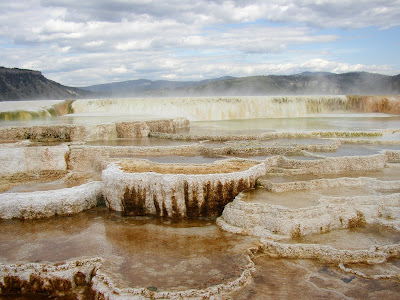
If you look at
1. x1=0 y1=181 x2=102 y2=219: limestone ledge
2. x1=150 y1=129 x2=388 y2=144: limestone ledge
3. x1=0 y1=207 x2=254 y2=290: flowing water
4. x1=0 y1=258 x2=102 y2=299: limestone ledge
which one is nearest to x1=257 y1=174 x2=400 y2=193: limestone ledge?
x1=0 y1=207 x2=254 y2=290: flowing water

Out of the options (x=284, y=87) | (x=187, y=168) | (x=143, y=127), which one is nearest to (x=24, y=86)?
A: (x=143, y=127)

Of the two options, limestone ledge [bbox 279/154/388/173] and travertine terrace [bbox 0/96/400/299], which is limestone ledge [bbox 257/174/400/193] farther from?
limestone ledge [bbox 279/154/388/173]

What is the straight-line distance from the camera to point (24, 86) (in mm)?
46250

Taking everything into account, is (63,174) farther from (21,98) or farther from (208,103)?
(21,98)

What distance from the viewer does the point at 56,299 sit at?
723 cm

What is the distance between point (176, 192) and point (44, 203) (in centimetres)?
356

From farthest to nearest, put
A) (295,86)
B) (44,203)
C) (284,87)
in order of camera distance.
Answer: (284,87)
(295,86)
(44,203)

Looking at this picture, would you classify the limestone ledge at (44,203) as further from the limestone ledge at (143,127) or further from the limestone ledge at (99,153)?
the limestone ledge at (143,127)

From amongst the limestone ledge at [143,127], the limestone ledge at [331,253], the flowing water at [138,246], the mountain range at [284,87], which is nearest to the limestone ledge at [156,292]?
the flowing water at [138,246]

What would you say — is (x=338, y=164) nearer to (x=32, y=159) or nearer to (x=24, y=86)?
(x=32, y=159)

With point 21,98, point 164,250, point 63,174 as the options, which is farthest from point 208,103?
point 21,98

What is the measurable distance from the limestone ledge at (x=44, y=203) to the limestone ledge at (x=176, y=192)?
3.16 feet

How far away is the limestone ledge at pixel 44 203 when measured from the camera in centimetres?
1019

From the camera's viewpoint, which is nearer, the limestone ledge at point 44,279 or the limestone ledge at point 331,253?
the limestone ledge at point 44,279
